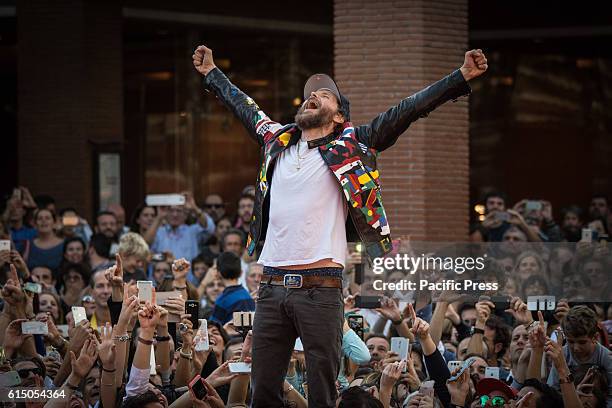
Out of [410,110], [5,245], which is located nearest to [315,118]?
[410,110]

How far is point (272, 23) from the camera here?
22031mm

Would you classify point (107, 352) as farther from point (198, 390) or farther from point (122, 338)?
point (198, 390)

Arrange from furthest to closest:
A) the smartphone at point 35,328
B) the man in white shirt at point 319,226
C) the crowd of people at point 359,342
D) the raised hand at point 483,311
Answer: the raised hand at point 483,311 < the smartphone at point 35,328 < the crowd of people at point 359,342 < the man in white shirt at point 319,226

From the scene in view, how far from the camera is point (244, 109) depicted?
22.0 feet

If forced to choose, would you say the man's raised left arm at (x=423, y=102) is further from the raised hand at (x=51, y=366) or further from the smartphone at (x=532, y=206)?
the smartphone at (x=532, y=206)

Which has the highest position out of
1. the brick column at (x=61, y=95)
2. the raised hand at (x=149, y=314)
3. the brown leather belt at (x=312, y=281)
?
the brick column at (x=61, y=95)

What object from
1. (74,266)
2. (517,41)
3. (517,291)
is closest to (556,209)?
(517,41)

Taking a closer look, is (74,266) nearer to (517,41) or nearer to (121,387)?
(121,387)

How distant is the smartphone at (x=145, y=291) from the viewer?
24.1 ft

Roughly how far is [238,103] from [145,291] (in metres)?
1.33

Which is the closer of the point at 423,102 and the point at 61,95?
the point at 423,102

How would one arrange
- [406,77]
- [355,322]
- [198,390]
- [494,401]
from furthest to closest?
[406,77] → [355,322] → [494,401] → [198,390]

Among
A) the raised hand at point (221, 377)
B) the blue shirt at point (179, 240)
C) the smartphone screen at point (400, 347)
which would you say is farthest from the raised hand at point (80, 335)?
the blue shirt at point (179, 240)

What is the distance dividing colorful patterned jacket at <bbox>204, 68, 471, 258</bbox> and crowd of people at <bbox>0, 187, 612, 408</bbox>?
2.49 ft
